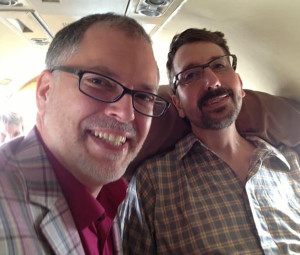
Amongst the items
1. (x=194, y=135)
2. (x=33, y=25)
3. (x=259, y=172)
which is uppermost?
(x=33, y=25)

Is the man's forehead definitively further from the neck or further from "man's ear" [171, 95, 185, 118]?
the neck

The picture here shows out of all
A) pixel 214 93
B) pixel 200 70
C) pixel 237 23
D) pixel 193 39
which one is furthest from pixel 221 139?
pixel 237 23

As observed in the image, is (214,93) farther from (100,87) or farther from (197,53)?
(100,87)

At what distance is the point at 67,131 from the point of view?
2.30 ft

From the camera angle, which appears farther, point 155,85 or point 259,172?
point 259,172

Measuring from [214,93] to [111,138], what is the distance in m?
0.76

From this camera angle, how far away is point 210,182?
1212 mm

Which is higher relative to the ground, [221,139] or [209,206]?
[221,139]

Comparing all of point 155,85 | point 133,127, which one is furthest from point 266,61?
point 133,127

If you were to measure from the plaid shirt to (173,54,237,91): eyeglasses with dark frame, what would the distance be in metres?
0.32

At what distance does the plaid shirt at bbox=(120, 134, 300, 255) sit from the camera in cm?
107

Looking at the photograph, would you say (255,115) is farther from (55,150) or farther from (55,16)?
(55,16)

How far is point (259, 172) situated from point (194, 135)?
343 millimetres

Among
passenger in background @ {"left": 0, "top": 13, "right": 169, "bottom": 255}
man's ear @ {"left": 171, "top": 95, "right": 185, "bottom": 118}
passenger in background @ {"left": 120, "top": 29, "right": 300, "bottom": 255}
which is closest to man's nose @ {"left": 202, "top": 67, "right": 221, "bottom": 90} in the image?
passenger in background @ {"left": 120, "top": 29, "right": 300, "bottom": 255}
